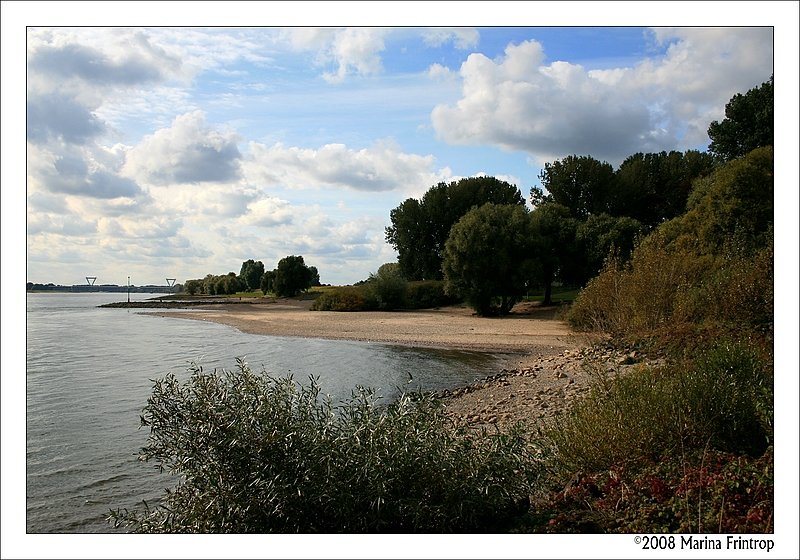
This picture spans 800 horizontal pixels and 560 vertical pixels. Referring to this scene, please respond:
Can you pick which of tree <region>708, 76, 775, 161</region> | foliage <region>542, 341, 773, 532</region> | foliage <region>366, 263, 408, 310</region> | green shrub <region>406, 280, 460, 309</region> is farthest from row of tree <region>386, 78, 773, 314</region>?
foliage <region>542, 341, 773, 532</region>

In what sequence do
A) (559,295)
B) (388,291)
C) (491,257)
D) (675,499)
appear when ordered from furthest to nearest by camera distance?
1. (388,291)
2. (559,295)
3. (491,257)
4. (675,499)

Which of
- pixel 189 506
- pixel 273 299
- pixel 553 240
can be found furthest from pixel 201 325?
pixel 189 506

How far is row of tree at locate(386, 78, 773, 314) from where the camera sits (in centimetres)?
3619

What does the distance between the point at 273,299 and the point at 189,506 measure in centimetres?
5295

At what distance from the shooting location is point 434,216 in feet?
177

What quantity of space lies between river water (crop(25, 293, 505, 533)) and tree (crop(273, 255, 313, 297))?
17442 mm

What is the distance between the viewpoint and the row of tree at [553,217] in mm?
36188

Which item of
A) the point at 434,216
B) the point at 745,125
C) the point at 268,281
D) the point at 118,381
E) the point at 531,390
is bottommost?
the point at 118,381

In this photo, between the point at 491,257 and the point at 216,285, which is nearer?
the point at 491,257

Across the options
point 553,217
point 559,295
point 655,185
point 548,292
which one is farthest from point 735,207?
point 655,185

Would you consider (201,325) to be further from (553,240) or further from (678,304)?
(678,304)

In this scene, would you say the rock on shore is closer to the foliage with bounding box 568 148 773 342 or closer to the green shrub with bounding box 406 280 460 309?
the foliage with bounding box 568 148 773 342

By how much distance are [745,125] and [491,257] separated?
1515 cm

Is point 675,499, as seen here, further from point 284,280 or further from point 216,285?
point 216,285
